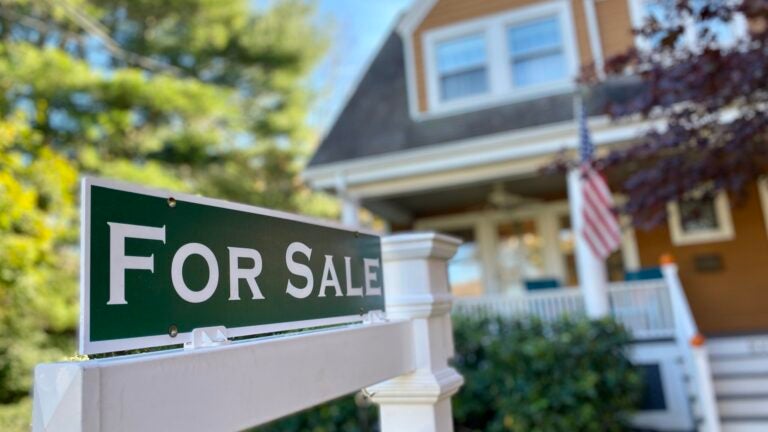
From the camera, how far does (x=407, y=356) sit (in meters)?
1.65

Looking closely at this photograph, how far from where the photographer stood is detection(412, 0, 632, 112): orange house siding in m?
7.93

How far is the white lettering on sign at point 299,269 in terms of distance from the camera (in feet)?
4.20

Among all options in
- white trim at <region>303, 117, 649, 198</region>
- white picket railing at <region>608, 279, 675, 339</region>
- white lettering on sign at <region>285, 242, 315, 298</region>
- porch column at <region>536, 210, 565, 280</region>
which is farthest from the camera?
porch column at <region>536, 210, 565, 280</region>

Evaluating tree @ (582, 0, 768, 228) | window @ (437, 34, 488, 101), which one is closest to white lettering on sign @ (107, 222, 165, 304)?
tree @ (582, 0, 768, 228)

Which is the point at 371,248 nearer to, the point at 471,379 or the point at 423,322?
the point at 423,322

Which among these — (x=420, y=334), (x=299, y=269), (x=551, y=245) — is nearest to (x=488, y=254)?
(x=551, y=245)

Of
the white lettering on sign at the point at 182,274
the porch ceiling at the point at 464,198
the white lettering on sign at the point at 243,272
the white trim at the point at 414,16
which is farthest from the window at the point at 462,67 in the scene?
the white lettering on sign at the point at 182,274

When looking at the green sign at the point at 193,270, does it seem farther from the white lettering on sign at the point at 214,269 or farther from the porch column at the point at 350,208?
the porch column at the point at 350,208

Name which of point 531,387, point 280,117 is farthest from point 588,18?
point 280,117

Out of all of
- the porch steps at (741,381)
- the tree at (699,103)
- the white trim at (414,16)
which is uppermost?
the white trim at (414,16)

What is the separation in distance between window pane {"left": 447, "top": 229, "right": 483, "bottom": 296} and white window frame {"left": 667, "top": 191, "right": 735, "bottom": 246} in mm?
3183

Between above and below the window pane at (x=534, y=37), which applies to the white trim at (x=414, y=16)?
above

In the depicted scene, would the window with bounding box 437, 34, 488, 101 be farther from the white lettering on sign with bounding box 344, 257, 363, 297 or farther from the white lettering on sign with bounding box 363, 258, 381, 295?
the white lettering on sign with bounding box 344, 257, 363, 297

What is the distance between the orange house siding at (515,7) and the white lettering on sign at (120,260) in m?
7.68
